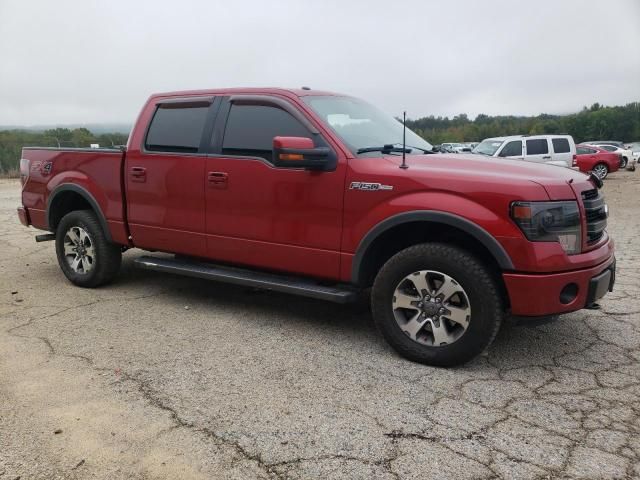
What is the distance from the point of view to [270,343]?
4.20 m

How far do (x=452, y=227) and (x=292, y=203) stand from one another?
1.20 metres

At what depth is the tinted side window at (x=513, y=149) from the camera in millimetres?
17219

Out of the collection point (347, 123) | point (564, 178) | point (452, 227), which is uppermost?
point (347, 123)

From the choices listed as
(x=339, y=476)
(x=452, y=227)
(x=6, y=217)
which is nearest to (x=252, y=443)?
(x=339, y=476)

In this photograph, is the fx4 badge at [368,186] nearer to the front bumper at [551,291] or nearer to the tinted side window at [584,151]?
the front bumper at [551,291]

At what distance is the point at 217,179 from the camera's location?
4586mm

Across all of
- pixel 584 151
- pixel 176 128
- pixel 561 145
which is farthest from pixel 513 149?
pixel 176 128

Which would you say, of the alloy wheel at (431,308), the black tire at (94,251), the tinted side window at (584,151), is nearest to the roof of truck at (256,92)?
the black tire at (94,251)

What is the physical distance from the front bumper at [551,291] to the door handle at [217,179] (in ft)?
7.52

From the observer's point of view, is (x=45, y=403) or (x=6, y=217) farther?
(x=6, y=217)

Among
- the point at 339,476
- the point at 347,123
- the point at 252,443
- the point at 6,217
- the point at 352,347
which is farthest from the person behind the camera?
the point at 6,217

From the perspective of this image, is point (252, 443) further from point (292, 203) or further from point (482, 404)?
point (292, 203)

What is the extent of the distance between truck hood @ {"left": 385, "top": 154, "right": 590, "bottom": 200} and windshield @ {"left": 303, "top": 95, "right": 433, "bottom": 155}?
315 millimetres

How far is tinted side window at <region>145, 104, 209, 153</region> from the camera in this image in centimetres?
487
